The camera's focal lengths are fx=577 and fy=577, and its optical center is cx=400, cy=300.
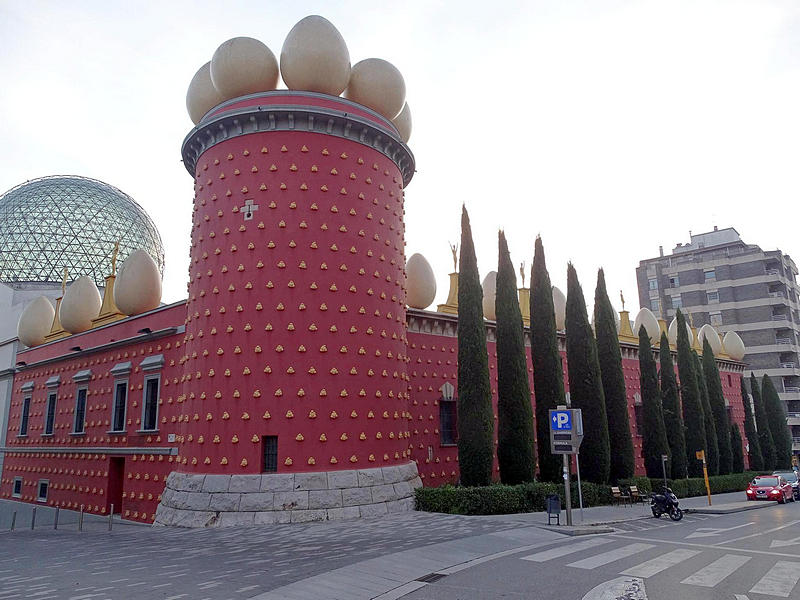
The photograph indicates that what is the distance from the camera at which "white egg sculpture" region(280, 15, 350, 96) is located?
20016 millimetres

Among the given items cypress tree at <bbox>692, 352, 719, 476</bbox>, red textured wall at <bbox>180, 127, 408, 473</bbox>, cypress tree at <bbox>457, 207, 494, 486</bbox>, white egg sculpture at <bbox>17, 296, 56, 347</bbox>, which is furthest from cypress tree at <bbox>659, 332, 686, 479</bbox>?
white egg sculpture at <bbox>17, 296, 56, 347</bbox>

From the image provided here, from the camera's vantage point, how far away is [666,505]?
62.4 feet

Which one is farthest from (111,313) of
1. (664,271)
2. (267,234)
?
(664,271)

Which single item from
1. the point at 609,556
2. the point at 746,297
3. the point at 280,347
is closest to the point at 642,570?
the point at 609,556

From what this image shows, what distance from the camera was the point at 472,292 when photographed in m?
21.4

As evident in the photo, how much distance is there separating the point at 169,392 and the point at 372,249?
370 inches

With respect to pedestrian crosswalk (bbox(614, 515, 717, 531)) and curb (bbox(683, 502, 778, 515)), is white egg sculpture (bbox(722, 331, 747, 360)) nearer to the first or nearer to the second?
curb (bbox(683, 502, 778, 515))

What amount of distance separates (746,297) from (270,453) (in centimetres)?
6213

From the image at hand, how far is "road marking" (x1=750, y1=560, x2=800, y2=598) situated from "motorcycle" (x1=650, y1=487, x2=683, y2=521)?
25.7ft

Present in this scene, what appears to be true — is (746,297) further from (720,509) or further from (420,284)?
(420,284)

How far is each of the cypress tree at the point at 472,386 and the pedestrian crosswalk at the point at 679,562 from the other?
5.91 meters

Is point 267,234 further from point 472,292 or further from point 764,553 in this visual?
point 764,553

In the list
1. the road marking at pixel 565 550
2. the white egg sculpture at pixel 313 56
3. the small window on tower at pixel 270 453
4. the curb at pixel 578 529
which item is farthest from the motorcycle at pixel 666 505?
the white egg sculpture at pixel 313 56

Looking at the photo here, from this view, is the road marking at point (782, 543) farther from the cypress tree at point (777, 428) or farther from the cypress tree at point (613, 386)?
the cypress tree at point (777, 428)
